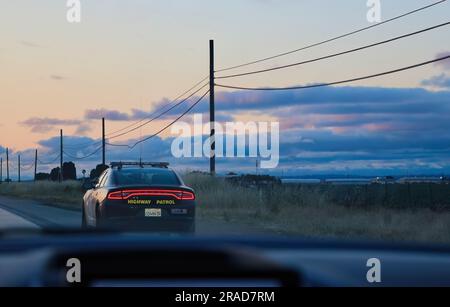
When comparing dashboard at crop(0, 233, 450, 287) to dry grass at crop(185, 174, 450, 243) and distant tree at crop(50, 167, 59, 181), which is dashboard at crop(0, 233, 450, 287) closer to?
dry grass at crop(185, 174, 450, 243)

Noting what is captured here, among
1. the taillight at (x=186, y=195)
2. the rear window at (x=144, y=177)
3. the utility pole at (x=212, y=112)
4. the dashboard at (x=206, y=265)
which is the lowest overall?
the taillight at (x=186, y=195)

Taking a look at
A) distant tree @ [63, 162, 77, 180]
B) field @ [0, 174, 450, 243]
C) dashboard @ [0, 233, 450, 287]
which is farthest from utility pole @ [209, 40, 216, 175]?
distant tree @ [63, 162, 77, 180]

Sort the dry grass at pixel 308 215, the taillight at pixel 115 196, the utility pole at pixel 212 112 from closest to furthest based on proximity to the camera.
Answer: the taillight at pixel 115 196
the dry grass at pixel 308 215
the utility pole at pixel 212 112

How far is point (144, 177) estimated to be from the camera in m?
15.1

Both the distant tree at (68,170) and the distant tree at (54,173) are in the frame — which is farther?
the distant tree at (54,173)

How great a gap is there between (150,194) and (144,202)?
190 millimetres

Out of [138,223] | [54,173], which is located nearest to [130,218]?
[138,223]

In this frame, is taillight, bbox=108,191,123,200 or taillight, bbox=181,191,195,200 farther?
taillight, bbox=181,191,195,200

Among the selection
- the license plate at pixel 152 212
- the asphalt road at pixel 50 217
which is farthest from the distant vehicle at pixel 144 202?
the asphalt road at pixel 50 217

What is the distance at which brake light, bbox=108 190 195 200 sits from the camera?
14508mm

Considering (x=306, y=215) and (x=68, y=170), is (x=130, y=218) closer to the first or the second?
(x=306, y=215)

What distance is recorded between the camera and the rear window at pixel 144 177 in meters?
15.0

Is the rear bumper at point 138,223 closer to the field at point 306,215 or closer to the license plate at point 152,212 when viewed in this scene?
the license plate at point 152,212
